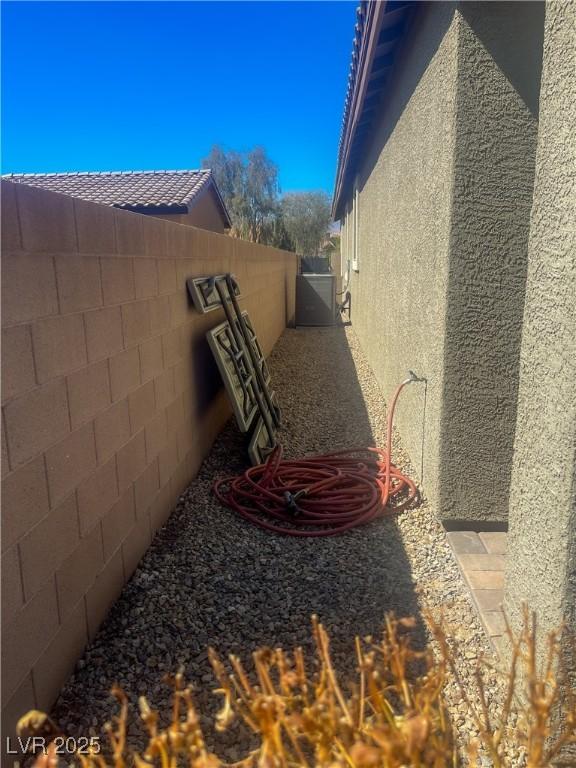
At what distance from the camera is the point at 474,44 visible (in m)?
3.25

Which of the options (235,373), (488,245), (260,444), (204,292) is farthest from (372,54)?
(260,444)

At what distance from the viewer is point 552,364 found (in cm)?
202

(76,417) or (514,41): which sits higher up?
(514,41)

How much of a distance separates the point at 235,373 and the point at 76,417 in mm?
2684

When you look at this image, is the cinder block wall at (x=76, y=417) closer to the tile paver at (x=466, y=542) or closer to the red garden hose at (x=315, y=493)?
the red garden hose at (x=315, y=493)

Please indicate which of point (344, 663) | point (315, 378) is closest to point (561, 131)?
point (344, 663)

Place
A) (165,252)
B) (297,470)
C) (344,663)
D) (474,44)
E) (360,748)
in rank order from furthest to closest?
1. (297,470)
2. (165,252)
3. (474,44)
4. (344,663)
5. (360,748)

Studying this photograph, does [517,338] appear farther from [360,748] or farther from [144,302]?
[360,748]

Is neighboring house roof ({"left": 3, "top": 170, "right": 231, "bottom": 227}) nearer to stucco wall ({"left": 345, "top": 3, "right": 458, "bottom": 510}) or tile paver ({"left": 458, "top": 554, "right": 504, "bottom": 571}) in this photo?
stucco wall ({"left": 345, "top": 3, "right": 458, "bottom": 510})

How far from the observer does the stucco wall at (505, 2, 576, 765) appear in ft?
6.21

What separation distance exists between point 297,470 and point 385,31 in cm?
372

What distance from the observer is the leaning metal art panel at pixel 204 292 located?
461 centimetres

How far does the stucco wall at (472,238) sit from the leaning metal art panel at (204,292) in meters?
1.64

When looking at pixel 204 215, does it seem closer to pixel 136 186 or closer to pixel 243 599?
pixel 136 186
